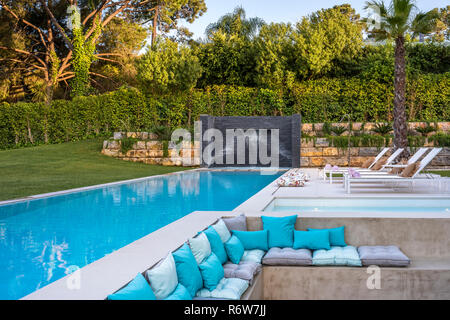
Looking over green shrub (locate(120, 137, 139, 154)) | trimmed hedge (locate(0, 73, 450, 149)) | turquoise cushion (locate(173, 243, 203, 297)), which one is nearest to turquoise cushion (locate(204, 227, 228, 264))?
turquoise cushion (locate(173, 243, 203, 297))

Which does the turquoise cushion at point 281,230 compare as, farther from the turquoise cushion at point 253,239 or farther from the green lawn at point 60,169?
the green lawn at point 60,169

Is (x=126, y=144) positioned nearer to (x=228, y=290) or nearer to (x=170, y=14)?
(x=170, y=14)

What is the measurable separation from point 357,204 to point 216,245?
509 centimetres

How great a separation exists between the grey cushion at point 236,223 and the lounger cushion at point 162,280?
1.85 meters

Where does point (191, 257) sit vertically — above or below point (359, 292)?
above

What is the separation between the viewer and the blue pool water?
15.1 ft

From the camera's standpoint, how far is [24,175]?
545 inches

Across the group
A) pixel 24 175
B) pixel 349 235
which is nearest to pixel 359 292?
pixel 349 235

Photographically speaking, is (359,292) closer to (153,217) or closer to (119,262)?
(119,262)

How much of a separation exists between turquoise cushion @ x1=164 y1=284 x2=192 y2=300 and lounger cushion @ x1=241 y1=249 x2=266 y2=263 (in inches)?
48.8

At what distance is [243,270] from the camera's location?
3.78m

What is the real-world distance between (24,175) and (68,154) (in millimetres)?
5061

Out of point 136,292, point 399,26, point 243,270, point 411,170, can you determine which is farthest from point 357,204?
point 399,26

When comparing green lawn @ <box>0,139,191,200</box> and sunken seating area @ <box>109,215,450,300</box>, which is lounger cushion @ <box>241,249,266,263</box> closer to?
sunken seating area @ <box>109,215,450,300</box>
